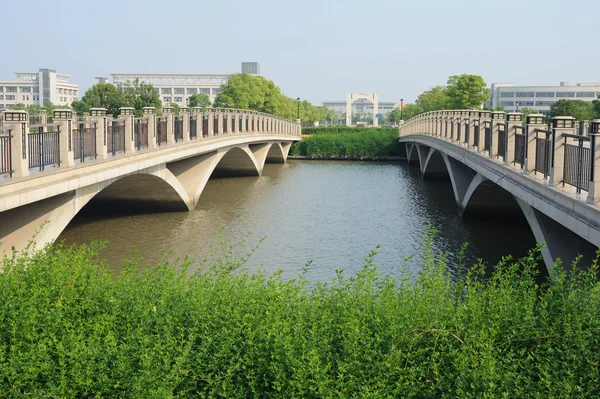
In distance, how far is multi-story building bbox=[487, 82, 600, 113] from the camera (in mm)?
128250

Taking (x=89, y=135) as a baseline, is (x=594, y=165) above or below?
below

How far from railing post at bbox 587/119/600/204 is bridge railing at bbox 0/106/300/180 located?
9132 millimetres

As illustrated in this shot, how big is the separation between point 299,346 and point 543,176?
8835 millimetres

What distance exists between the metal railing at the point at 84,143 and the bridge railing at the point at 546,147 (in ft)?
32.0

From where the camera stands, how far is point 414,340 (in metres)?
7.03

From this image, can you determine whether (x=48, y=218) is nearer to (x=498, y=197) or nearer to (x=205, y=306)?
(x=205, y=306)

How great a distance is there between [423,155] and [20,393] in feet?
131

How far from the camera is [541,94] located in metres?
131

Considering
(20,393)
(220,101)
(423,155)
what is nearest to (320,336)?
(20,393)

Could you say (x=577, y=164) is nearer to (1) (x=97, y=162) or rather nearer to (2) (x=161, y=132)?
(1) (x=97, y=162)

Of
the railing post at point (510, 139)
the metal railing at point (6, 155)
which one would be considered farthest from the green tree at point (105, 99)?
the metal railing at point (6, 155)

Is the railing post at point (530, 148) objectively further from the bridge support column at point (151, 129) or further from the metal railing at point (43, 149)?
the bridge support column at point (151, 129)

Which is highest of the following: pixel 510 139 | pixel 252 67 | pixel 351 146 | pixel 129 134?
pixel 252 67

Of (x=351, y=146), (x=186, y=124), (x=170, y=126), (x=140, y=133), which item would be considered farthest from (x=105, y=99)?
(x=140, y=133)
